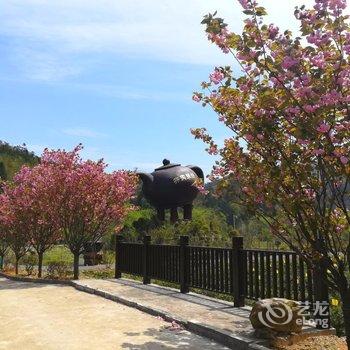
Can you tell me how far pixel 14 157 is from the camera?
105 meters

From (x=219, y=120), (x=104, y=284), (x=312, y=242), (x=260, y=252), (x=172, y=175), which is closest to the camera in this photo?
(x=312, y=242)

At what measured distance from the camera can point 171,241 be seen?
20938 millimetres

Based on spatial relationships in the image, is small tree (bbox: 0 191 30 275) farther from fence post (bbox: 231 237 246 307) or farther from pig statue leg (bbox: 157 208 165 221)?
fence post (bbox: 231 237 246 307)

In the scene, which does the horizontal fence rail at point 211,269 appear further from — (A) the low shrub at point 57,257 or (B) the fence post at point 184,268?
(A) the low shrub at point 57,257

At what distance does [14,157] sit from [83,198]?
95.3 meters

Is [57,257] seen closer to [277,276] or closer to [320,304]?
[277,276]

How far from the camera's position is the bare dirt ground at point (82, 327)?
266 inches

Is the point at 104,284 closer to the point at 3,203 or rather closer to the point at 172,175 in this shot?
the point at 3,203

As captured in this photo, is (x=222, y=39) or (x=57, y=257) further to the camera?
(x=57, y=257)

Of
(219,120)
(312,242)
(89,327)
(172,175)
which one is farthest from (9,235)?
(312,242)

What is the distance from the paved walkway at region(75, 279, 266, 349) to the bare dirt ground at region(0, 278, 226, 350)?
10.0 inches

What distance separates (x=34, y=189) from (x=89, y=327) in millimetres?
9512

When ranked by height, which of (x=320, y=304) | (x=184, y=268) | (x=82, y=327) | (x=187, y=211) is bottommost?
(x=82, y=327)

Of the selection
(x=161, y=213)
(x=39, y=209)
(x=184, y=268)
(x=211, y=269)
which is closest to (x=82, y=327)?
(x=211, y=269)
